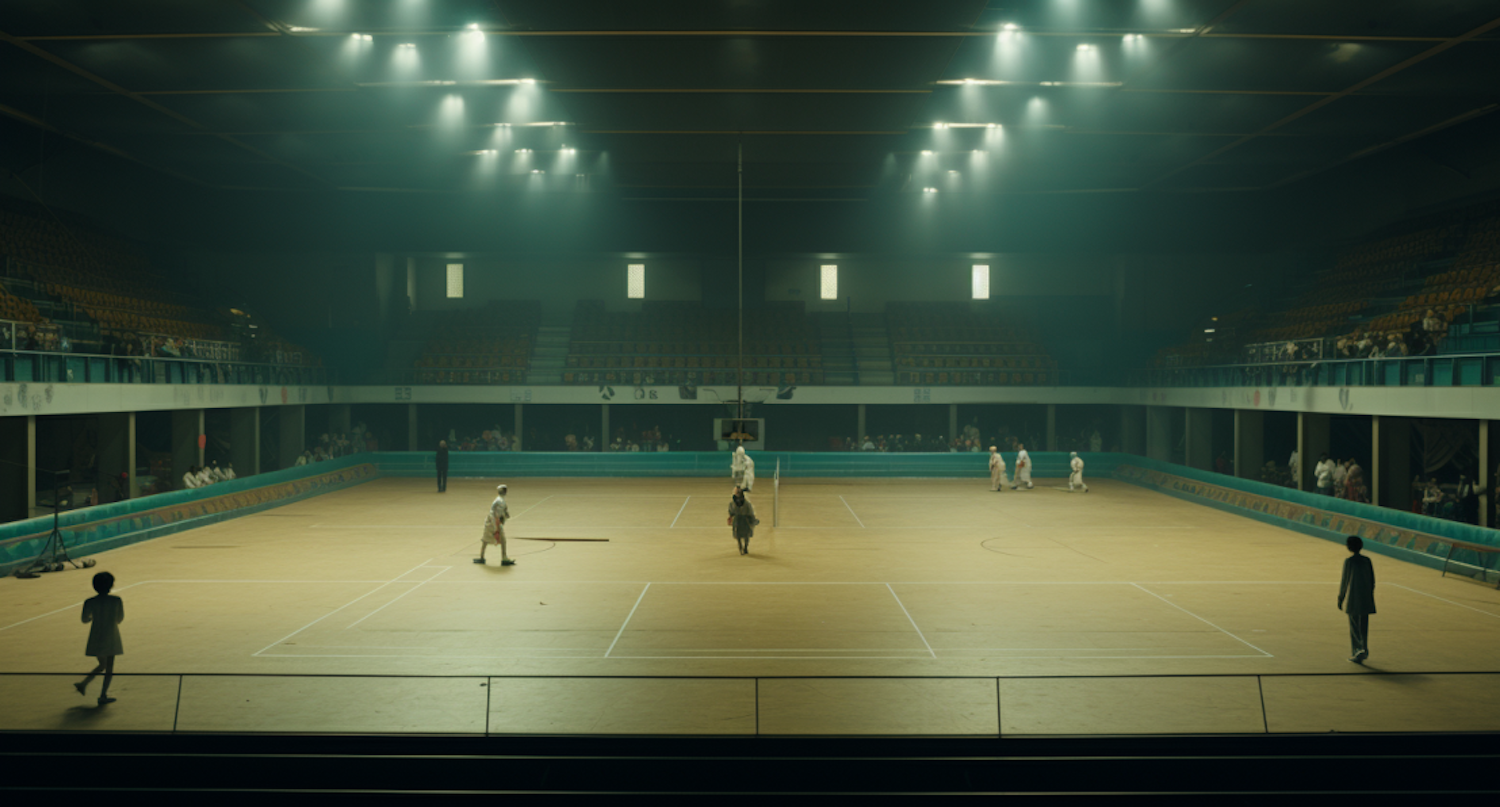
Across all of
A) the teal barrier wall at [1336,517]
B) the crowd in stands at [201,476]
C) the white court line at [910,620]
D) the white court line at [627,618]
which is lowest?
the white court line at [910,620]

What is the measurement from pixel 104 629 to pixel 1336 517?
2414cm

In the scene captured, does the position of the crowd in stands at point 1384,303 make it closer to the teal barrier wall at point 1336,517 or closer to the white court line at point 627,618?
the teal barrier wall at point 1336,517

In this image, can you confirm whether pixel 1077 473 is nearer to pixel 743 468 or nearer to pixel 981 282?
pixel 743 468

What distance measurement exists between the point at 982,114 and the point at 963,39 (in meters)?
5.86

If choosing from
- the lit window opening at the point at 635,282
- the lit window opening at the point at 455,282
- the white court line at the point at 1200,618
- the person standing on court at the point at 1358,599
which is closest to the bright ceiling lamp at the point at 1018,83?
the white court line at the point at 1200,618

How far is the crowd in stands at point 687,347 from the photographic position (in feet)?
136

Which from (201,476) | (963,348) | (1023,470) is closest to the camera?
(201,476)

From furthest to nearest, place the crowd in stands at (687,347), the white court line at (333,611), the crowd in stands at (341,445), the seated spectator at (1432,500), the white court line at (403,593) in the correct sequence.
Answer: the crowd in stands at (687,347)
the crowd in stands at (341,445)
the seated spectator at (1432,500)
the white court line at (403,593)
the white court line at (333,611)

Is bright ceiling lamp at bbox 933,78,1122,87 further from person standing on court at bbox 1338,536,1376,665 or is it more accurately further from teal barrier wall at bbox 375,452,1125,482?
teal barrier wall at bbox 375,452,1125,482

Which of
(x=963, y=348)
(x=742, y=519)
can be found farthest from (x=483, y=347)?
(x=742, y=519)

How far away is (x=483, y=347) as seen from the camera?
44500mm

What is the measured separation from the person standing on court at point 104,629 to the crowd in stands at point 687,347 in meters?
30.8

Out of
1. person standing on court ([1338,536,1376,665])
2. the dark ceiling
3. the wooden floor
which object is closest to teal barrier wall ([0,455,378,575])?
the wooden floor

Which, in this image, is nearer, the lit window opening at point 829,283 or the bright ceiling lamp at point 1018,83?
the bright ceiling lamp at point 1018,83
